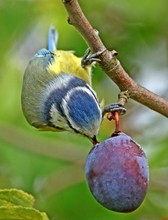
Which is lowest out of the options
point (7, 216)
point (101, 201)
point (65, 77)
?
point (7, 216)

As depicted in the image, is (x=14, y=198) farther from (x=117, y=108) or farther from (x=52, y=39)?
(x=52, y=39)

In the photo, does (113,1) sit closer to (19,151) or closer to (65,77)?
(65,77)

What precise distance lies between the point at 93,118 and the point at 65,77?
0.50m

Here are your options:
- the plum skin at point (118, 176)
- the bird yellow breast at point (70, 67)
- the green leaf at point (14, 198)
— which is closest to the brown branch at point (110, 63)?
the plum skin at point (118, 176)

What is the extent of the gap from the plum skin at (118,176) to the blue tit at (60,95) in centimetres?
23

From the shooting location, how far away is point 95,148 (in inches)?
67.8

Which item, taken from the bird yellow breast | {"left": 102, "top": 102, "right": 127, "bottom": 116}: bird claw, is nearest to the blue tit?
the bird yellow breast

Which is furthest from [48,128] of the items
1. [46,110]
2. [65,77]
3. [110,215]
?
[110,215]

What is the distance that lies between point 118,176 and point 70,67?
1.08m

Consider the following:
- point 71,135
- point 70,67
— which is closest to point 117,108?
point 70,67

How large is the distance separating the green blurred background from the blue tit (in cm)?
24

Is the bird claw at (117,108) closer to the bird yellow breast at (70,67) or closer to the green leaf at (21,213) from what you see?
the green leaf at (21,213)

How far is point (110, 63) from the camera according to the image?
5.83ft

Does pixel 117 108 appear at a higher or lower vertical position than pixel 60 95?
lower
